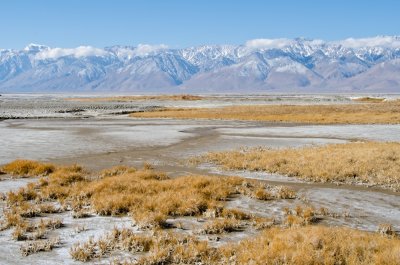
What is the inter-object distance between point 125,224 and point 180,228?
5.06ft

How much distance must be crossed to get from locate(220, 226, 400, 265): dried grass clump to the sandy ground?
1.26 m

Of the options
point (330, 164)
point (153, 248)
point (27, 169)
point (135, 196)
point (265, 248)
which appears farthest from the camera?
point (330, 164)

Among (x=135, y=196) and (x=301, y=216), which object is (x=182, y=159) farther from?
(x=301, y=216)

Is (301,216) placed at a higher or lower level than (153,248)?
lower

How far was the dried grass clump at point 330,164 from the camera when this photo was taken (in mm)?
20406

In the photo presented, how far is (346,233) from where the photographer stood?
36.0 feet

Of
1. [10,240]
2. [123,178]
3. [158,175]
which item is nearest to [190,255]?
[10,240]

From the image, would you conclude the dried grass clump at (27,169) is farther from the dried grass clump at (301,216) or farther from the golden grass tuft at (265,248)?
the dried grass clump at (301,216)

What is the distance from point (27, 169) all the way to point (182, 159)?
8.91 meters

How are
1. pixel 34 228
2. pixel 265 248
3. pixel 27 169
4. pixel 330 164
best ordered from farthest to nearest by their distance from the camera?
pixel 330 164, pixel 27 169, pixel 34 228, pixel 265 248

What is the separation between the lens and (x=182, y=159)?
2728cm

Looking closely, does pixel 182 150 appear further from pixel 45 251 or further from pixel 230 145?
pixel 45 251

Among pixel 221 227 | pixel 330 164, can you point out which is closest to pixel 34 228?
pixel 221 227

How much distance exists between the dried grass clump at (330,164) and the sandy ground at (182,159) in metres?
0.97
